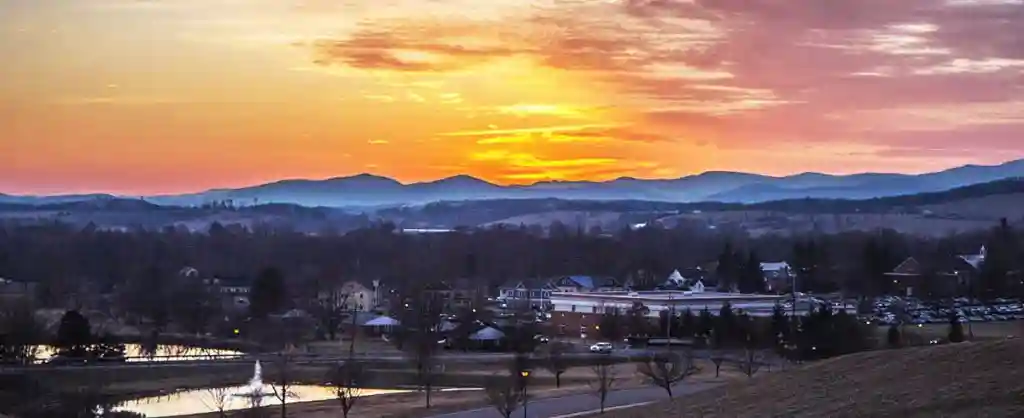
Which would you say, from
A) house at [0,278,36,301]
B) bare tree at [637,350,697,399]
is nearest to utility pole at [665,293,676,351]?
bare tree at [637,350,697,399]

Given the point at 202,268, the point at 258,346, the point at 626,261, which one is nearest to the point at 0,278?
the point at 202,268

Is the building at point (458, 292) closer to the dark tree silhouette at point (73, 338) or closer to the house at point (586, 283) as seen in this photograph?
the house at point (586, 283)

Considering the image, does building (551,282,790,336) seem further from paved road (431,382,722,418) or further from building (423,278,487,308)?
Result: paved road (431,382,722,418)

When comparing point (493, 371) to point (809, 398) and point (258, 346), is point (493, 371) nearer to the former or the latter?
point (258, 346)

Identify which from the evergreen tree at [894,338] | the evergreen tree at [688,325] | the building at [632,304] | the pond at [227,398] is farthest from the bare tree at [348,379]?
the evergreen tree at [894,338]

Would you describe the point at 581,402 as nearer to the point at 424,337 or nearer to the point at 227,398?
the point at 227,398

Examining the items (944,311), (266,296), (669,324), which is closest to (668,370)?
(669,324)
